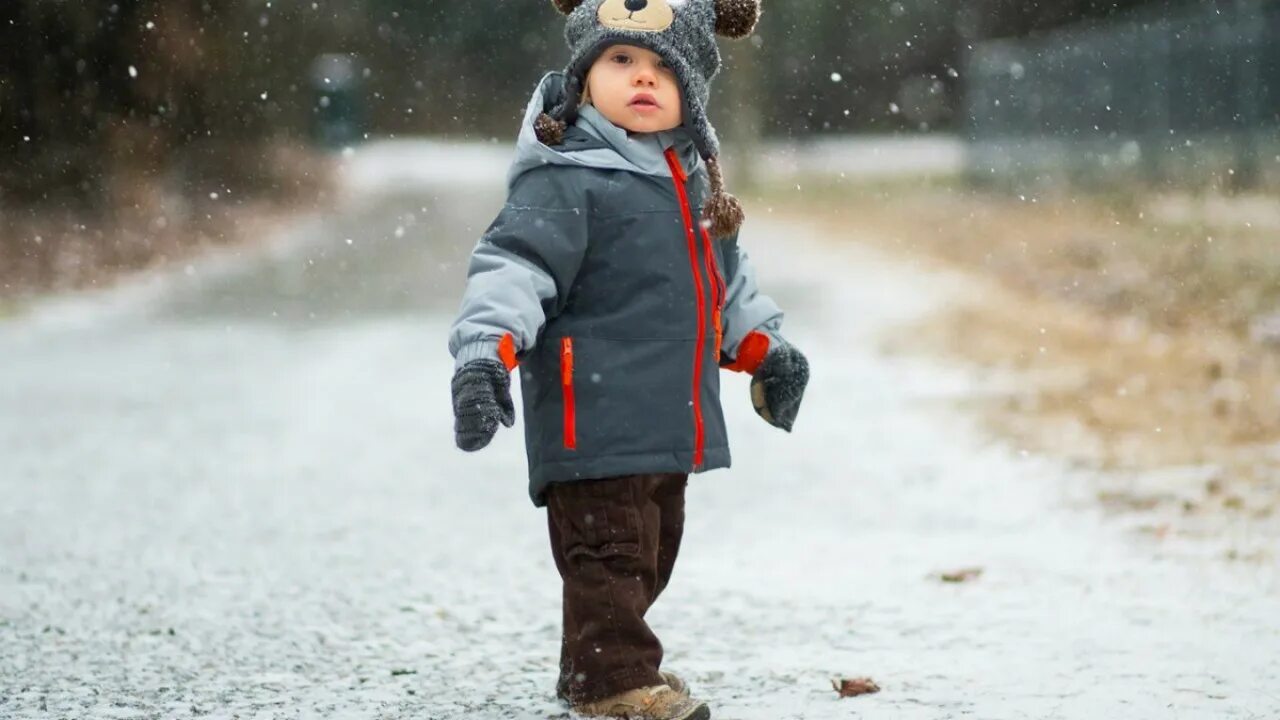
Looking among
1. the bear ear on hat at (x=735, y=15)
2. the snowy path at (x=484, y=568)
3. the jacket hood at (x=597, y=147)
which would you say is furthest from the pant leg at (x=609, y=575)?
the bear ear on hat at (x=735, y=15)

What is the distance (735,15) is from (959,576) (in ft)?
6.70

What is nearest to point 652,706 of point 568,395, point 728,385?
point 568,395

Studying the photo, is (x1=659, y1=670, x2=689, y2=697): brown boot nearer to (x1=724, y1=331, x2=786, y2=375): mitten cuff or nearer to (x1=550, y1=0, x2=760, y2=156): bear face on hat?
(x1=724, y1=331, x2=786, y2=375): mitten cuff

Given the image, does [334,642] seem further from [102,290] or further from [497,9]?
[497,9]

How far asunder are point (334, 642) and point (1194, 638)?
215 cm

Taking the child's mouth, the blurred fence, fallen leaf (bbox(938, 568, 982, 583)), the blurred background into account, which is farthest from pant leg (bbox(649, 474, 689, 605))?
the blurred fence

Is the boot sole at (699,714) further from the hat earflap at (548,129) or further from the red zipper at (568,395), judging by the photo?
the hat earflap at (548,129)

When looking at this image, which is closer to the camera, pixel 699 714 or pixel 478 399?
pixel 478 399

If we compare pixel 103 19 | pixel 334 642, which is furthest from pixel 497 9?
pixel 334 642

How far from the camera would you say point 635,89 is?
3748mm

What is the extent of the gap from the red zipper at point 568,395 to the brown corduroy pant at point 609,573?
→ 113 mm

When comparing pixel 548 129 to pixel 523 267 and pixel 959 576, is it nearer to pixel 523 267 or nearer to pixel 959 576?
pixel 523 267

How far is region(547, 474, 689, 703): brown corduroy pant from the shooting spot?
3.76 meters

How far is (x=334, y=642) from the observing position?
4609 mm
